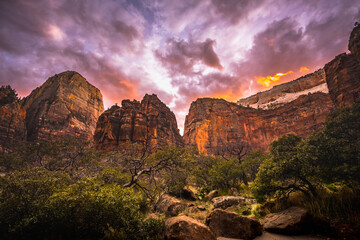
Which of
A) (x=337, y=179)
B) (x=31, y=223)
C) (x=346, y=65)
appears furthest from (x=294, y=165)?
(x=346, y=65)

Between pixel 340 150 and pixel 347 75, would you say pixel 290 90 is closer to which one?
pixel 347 75

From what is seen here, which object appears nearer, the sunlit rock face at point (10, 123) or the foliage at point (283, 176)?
the foliage at point (283, 176)

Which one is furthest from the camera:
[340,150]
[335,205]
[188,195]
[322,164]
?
[188,195]

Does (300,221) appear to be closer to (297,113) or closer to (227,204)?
(227,204)

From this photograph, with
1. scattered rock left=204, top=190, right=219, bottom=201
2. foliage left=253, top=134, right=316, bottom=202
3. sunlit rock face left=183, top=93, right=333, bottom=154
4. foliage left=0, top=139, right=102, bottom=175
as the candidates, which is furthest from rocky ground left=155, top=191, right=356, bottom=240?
sunlit rock face left=183, top=93, right=333, bottom=154

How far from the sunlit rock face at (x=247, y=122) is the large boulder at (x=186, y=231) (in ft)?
252

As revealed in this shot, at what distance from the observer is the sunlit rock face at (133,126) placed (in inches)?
2366

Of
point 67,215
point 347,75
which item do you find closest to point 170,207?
point 67,215

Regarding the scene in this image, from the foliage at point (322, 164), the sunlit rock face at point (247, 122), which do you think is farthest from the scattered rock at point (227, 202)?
the sunlit rock face at point (247, 122)

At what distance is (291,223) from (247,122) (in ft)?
331

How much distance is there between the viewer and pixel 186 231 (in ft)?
21.2

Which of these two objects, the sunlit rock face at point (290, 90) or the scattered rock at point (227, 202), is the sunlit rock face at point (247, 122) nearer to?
the sunlit rock face at point (290, 90)

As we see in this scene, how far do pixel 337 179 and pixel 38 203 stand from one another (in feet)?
Answer: 53.1

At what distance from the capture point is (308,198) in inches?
379
